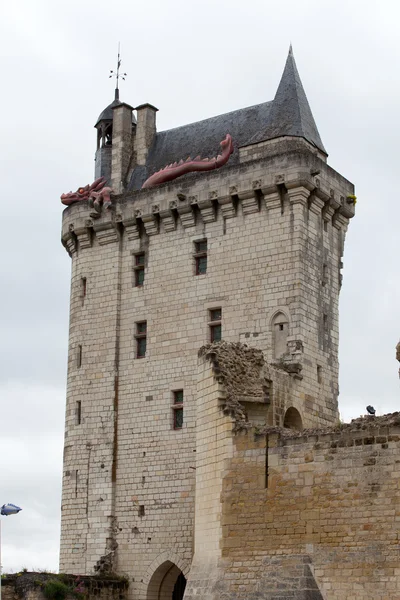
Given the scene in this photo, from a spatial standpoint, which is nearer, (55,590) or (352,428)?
(352,428)

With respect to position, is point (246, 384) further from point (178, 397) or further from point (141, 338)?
point (141, 338)

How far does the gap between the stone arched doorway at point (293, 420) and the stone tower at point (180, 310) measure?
0.17 ft

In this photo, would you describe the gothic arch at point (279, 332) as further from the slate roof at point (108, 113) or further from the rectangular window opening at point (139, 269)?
the slate roof at point (108, 113)

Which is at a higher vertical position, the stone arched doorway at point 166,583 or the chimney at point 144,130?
the chimney at point 144,130

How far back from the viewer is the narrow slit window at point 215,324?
3238 cm

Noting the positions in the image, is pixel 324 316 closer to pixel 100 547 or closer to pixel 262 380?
pixel 262 380

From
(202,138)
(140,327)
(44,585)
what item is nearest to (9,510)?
(44,585)

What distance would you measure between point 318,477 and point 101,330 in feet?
44.8

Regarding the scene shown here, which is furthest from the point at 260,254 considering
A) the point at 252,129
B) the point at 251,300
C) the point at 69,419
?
the point at 69,419

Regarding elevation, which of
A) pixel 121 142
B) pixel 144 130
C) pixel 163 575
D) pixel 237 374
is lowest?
pixel 163 575

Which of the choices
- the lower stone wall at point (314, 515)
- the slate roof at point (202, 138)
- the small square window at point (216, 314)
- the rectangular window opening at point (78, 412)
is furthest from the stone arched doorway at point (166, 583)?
the slate roof at point (202, 138)

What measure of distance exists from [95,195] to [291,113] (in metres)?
6.55

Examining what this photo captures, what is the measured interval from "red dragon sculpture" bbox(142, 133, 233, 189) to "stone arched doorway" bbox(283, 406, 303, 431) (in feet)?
25.9

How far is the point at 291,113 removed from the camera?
33.6 meters
